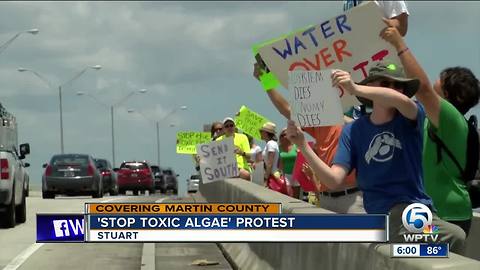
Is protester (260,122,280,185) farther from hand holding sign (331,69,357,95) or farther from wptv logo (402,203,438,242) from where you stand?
wptv logo (402,203,438,242)

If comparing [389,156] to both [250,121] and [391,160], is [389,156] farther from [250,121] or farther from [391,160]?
[250,121]

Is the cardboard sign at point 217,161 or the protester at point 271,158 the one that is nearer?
the protester at point 271,158

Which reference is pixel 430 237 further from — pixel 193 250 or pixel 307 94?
pixel 193 250

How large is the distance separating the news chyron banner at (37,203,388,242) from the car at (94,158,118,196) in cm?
4102

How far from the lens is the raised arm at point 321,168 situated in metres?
5.43

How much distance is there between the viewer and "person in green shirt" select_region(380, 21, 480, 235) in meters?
5.77

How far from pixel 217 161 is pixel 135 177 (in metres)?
35.2

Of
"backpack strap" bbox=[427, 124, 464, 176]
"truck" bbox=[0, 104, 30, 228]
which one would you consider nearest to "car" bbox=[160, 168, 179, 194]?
"truck" bbox=[0, 104, 30, 228]

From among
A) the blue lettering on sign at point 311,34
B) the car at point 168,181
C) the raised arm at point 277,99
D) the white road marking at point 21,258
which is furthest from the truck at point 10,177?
the car at point 168,181

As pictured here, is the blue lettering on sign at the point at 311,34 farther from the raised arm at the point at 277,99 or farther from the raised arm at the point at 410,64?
the raised arm at the point at 410,64

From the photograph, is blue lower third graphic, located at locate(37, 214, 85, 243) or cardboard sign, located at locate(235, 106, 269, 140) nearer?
blue lower third graphic, located at locate(37, 214, 85, 243)

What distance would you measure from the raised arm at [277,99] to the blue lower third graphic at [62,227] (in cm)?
284

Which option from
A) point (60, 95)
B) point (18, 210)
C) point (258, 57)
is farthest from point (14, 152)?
point (60, 95)

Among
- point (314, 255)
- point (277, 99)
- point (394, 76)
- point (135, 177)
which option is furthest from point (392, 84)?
point (135, 177)
